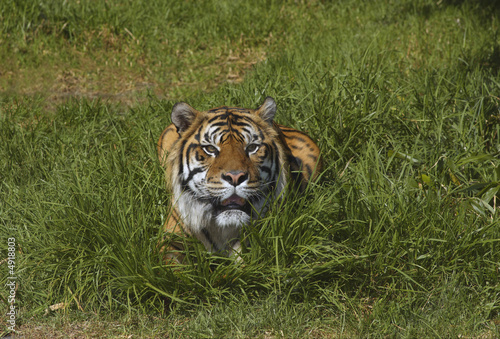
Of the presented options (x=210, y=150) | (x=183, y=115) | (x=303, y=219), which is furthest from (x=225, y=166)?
(x=303, y=219)

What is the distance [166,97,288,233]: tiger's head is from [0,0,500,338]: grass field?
0.61 ft

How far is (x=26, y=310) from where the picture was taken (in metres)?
3.33

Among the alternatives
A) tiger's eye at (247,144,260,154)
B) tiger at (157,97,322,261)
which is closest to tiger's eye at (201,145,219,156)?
tiger at (157,97,322,261)

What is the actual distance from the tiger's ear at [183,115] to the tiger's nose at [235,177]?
531 mm

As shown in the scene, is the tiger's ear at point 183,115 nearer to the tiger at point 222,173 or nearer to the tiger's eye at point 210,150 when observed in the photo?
the tiger at point 222,173

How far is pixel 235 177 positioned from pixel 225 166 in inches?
3.7

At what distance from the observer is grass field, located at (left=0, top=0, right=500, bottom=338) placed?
3.21 metres

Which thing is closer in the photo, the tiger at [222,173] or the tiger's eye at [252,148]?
the tiger at [222,173]

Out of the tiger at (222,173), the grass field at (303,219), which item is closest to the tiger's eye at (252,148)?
the tiger at (222,173)

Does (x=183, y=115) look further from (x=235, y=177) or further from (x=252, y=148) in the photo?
(x=235, y=177)

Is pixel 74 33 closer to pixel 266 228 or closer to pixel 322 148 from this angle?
pixel 322 148

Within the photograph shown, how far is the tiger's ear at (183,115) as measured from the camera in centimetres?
343

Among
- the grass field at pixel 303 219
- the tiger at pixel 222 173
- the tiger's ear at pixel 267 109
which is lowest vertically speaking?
the grass field at pixel 303 219

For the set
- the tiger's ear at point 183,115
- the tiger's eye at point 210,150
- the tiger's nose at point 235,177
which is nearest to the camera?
the tiger's nose at point 235,177
